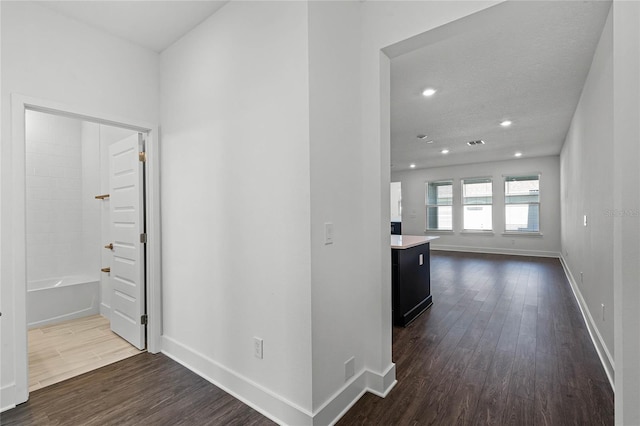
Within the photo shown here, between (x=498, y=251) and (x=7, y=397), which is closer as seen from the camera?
(x=7, y=397)

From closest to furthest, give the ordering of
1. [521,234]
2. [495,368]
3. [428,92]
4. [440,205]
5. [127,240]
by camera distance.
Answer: [495,368], [127,240], [428,92], [521,234], [440,205]

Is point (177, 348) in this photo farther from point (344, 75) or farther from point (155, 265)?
point (344, 75)

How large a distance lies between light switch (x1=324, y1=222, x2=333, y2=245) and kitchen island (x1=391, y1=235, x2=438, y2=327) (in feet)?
5.31

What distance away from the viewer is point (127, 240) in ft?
9.75

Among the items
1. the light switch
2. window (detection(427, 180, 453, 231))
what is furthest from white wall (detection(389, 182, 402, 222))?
the light switch

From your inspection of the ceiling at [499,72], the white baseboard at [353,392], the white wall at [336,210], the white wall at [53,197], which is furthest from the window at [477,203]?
the white wall at [53,197]

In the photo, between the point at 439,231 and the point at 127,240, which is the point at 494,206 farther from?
the point at 127,240

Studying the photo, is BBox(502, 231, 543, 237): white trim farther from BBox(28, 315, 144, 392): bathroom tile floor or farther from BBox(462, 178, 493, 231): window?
BBox(28, 315, 144, 392): bathroom tile floor

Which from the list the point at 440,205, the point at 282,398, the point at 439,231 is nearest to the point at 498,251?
the point at 439,231

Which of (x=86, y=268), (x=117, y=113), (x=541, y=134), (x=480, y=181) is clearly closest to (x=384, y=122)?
(x=117, y=113)

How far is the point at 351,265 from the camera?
201 centimetres

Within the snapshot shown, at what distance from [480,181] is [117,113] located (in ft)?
30.0

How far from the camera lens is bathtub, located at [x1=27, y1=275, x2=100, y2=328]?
3395 mm

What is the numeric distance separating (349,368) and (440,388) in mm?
730
